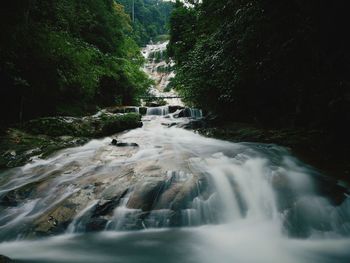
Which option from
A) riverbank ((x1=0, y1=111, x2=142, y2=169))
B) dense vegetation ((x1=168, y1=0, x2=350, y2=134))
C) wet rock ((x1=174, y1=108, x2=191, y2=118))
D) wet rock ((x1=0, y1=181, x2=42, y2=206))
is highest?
dense vegetation ((x1=168, y1=0, x2=350, y2=134))

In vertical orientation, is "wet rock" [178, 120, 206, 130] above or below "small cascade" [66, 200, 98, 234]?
above

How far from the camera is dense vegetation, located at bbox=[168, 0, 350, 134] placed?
5.65 m

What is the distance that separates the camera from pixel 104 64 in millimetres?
13773

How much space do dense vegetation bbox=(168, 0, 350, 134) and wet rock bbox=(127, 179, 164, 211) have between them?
12.6 ft

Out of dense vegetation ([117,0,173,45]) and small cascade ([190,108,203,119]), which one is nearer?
small cascade ([190,108,203,119])

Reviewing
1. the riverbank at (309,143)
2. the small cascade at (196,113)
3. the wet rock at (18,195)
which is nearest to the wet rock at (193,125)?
the riverbank at (309,143)

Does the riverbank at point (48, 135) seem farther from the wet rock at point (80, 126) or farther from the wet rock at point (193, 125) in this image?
the wet rock at point (193, 125)

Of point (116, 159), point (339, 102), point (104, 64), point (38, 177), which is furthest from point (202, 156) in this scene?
point (104, 64)

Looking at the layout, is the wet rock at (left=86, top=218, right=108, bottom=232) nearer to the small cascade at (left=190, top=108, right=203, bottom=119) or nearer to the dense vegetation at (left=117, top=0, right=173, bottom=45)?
the small cascade at (left=190, top=108, right=203, bottom=119)

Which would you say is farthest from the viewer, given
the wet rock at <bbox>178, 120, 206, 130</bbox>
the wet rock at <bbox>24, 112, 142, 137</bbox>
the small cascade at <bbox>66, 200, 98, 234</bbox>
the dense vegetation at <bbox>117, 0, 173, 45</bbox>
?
the dense vegetation at <bbox>117, 0, 173, 45</bbox>

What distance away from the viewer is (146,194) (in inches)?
173

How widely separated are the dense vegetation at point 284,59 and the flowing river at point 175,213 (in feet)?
5.67

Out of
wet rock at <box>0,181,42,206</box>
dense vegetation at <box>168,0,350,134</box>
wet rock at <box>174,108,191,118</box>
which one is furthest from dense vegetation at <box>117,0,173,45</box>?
wet rock at <box>0,181,42,206</box>

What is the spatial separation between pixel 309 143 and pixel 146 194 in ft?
13.6
